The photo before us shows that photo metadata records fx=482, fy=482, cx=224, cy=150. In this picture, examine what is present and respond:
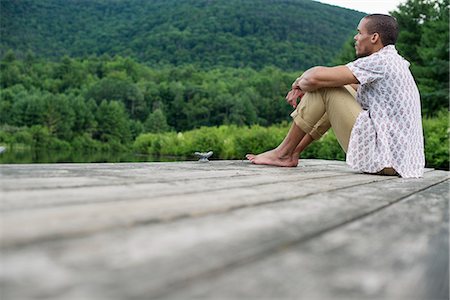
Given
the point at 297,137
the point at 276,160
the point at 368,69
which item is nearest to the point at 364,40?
the point at 368,69

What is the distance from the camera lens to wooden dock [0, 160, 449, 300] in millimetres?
373

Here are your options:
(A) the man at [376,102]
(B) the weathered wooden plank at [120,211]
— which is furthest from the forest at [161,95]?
(B) the weathered wooden plank at [120,211]

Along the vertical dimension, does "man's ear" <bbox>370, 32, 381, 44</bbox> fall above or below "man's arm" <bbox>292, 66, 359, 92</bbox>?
above

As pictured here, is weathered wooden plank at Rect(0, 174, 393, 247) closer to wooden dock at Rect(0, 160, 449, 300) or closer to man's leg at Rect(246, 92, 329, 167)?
wooden dock at Rect(0, 160, 449, 300)

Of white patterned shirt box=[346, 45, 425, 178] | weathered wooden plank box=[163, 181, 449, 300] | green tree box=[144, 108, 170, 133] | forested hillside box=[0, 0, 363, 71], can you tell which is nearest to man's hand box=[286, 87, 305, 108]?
white patterned shirt box=[346, 45, 425, 178]

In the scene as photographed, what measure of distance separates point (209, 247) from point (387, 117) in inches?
58.7

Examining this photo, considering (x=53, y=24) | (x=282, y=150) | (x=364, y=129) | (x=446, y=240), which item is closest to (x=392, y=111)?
(x=364, y=129)

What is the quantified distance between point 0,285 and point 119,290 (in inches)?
3.3

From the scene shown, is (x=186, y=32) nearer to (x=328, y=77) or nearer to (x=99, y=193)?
(x=328, y=77)

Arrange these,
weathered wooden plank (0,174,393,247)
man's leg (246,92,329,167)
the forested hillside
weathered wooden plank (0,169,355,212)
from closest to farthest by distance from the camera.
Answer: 1. weathered wooden plank (0,174,393,247)
2. weathered wooden plank (0,169,355,212)
3. man's leg (246,92,329,167)
4. the forested hillside

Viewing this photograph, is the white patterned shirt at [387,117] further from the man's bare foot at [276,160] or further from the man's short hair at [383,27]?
the man's bare foot at [276,160]

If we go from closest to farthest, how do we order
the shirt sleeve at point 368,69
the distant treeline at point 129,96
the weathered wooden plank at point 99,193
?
the weathered wooden plank at point 99,193 < the shirt sleeve at point 368,69 < the distant treeline at point 129,96

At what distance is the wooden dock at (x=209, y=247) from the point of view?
0.37m

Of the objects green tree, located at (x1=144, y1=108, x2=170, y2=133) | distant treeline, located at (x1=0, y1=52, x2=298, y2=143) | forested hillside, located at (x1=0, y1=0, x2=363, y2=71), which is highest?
forested hillside, located at (x1=0, y1=0, x2=363, y2=71)
